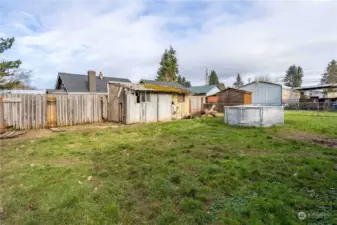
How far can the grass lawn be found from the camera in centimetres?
228

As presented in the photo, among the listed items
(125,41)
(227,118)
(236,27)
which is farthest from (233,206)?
(125,41)

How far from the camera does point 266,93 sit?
27016mm

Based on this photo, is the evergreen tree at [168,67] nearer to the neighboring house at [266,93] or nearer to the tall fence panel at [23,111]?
the neighboring house at [266,93]

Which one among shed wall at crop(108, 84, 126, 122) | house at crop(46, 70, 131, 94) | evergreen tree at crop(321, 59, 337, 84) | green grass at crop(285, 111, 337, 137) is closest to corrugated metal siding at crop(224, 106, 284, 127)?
green grass at crop(285, 111, 337, 137)

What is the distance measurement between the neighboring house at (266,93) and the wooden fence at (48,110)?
22.5m

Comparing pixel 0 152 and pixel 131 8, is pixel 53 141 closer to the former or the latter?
pixel 0 152

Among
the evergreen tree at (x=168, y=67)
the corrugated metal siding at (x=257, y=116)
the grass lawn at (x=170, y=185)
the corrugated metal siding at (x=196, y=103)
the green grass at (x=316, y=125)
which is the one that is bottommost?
the grass lawn at (x=170, y=185)

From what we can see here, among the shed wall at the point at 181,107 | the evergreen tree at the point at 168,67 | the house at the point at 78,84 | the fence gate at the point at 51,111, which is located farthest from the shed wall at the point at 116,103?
the evergreen tree at the point at 168,67

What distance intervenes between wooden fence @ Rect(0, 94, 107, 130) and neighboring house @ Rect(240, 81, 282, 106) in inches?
887

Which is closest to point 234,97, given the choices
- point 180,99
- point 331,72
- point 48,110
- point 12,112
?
point 180,99

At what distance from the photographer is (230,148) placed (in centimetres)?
539

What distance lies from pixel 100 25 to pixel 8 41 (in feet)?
19.7

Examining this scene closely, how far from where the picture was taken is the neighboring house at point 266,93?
26234 millimetres

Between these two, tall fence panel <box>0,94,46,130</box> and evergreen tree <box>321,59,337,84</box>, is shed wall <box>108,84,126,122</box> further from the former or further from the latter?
evergreen tree <box>321,59,337,84</box>
